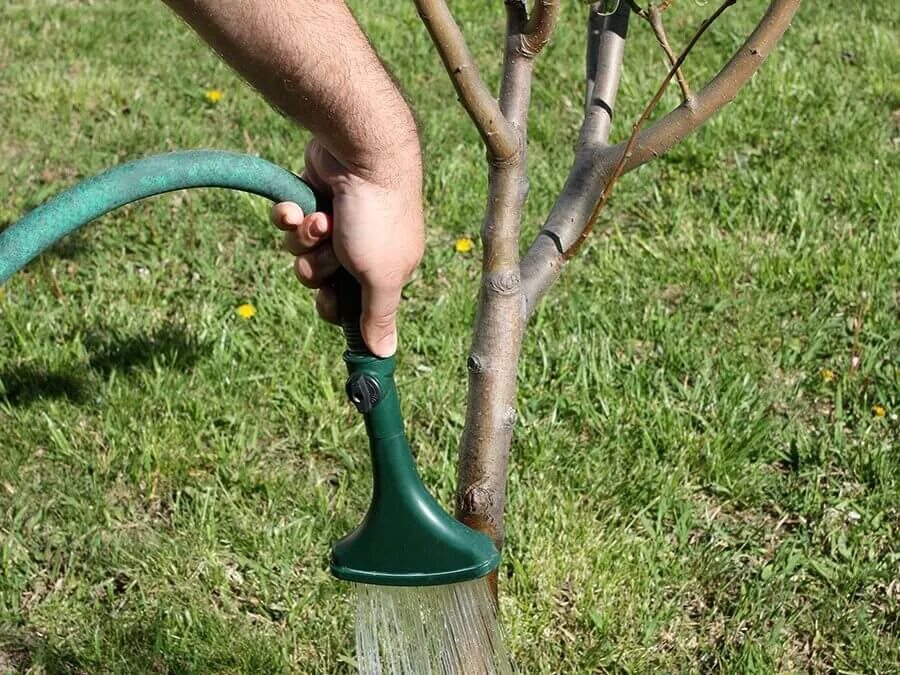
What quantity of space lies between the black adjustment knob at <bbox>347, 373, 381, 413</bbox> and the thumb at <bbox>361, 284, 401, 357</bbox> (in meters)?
0.04

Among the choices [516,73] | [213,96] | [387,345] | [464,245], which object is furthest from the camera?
[213,96]

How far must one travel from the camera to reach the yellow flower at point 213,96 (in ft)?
14.0

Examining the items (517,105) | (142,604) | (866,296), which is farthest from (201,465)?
(866,296)

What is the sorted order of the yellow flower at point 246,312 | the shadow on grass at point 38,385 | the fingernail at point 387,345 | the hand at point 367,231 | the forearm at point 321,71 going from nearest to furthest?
→ the forearm at point 321,71 → the hand at point 367,231 → the fingernail at point 387,345 → the shadow on grass at point 38,385 → the yellow flower at point 246,312

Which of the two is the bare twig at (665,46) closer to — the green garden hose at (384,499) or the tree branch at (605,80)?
the tree branch at (605,80)

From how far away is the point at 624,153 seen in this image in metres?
1.78

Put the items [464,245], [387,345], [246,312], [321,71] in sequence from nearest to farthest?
[321,71] < [387,345] < [246,312] < [464,245]

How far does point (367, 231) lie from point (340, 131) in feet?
0.43

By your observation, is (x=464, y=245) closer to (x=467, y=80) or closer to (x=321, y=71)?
(x=467, y=80)

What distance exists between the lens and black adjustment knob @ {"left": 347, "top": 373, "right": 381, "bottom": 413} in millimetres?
1608

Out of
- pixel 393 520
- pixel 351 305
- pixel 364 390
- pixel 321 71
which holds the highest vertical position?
pixel 321 71

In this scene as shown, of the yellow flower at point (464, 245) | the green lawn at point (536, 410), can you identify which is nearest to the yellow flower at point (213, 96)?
the green lawn at point (536, 410)

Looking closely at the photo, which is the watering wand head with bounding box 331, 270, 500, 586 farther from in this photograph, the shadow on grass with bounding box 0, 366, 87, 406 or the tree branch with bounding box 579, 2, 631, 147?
the shadow on grass with bounding box 0, 366, 87, 406

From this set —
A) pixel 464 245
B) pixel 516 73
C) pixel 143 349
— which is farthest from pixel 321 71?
pixel 464 245
